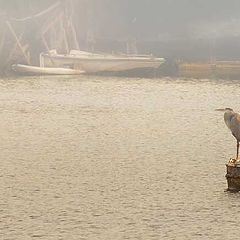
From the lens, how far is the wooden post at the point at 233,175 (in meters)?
32.4

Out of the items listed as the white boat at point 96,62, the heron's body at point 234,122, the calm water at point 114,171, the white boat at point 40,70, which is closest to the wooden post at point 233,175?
the calm water at point 114,171

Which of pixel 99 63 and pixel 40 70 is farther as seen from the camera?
pixel 99 63

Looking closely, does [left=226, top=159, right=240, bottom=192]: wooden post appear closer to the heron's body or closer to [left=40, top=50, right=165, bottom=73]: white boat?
the heron's body

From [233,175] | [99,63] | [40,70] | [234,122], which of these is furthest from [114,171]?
[99,63]

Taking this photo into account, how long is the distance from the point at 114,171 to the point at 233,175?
27.8ft

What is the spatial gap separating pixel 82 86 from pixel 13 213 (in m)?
72.3

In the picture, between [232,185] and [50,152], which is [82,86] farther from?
[232,185]

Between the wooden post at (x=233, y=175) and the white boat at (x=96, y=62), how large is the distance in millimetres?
94393

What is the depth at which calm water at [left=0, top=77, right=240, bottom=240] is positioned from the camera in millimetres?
28859

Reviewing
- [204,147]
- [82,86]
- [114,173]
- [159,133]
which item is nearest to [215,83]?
[82,86]

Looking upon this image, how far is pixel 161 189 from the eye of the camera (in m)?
34.9

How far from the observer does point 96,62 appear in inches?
5010

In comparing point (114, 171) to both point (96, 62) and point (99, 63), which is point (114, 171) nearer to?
point (99, 63)

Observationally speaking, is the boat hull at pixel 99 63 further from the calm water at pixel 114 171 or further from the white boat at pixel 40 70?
the calm water at pixel 114 171
